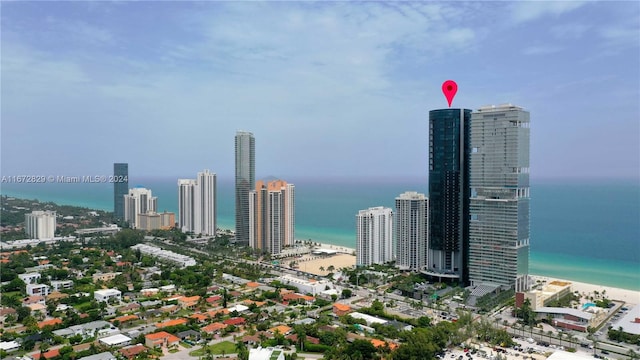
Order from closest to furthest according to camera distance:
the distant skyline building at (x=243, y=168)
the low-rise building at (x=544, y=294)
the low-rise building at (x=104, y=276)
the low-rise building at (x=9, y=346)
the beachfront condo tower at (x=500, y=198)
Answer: the low-rise building at (x=9, y=346) → the low-rise building at (x=544, y=294) → the beachfront condo tower at (x=500, y=198) → the low-rise building at (x=104, y=276) → the distant skyline building at (x=243, y=168)

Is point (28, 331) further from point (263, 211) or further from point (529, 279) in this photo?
point (529, 279)

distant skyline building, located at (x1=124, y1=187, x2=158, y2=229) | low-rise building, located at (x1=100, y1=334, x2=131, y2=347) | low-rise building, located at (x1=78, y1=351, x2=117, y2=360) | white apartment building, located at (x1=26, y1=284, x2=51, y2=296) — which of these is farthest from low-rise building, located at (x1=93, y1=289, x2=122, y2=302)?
distant skyline building, located at (x1=124, y1=187, x2=158, y2=229)

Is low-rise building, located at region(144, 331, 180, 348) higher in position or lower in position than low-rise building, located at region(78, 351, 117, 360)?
lower

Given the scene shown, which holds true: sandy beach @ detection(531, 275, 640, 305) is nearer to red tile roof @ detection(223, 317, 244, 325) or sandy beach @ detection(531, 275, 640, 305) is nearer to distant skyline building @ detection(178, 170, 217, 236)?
red tile roof @ detection(223, 317, 244, 325)

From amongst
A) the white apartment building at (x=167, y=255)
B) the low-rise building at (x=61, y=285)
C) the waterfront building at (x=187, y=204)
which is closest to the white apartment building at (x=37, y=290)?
the low-rise building at (x=61, y=285)

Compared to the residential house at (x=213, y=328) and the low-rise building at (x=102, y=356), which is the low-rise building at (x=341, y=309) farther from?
the low-rise building at (x=102, y=356)
